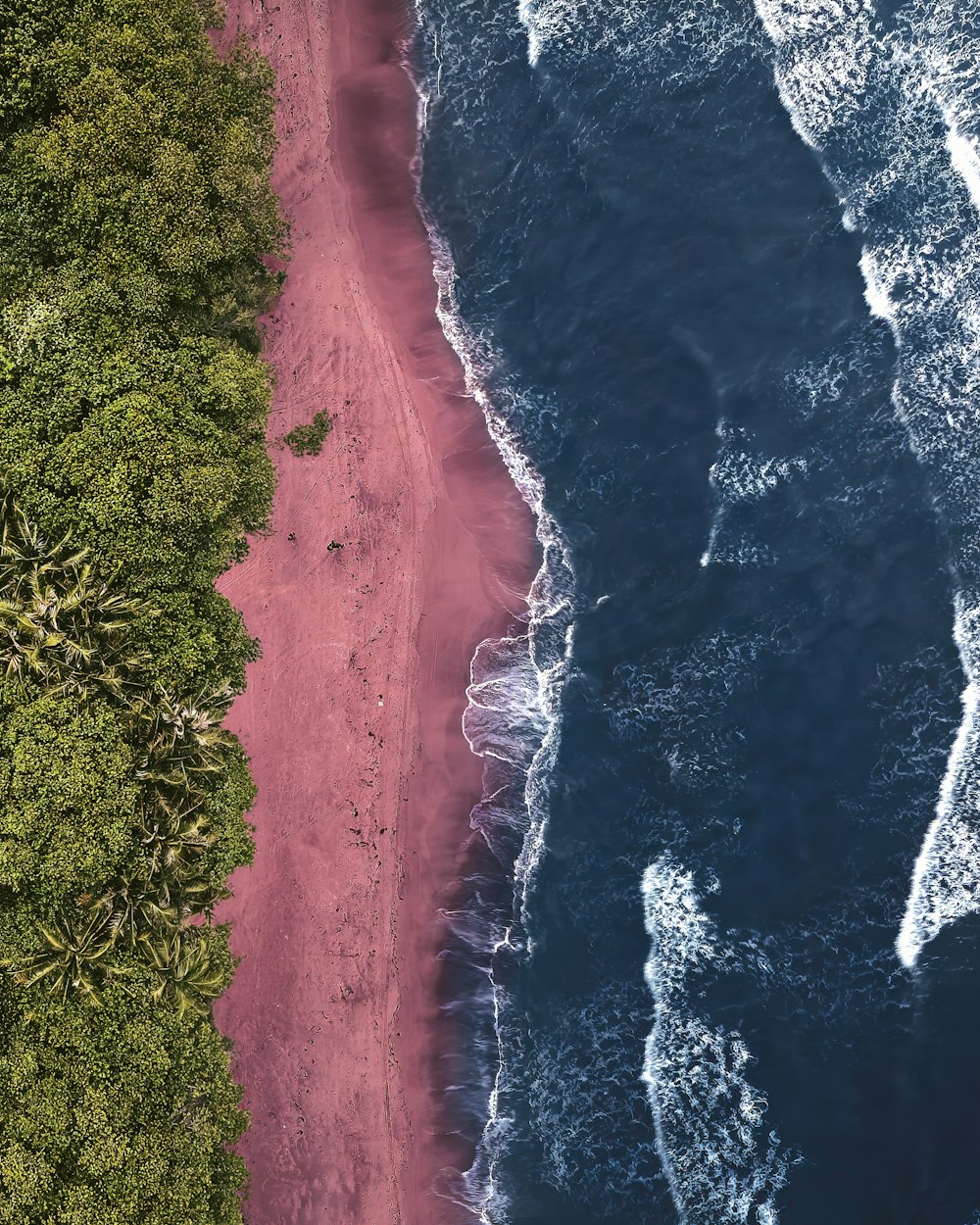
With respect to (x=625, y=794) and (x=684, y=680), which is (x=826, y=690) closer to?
(x=684, y=680)

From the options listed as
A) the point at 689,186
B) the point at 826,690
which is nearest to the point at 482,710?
the point at 826,690

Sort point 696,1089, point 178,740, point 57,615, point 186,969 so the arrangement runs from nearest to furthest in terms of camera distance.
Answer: point 57,615, point 178,740, point 186,969, point 696,1089

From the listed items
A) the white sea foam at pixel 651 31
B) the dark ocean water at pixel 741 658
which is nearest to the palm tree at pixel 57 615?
the dark ocean water at pixel 741 658

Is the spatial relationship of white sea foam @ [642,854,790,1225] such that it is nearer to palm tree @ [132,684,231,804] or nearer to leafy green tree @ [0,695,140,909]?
palm tree @ [132,684,231,804]

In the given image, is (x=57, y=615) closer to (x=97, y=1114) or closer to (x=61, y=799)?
(x=61, y=799)

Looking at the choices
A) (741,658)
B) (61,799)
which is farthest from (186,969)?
(741,658)
